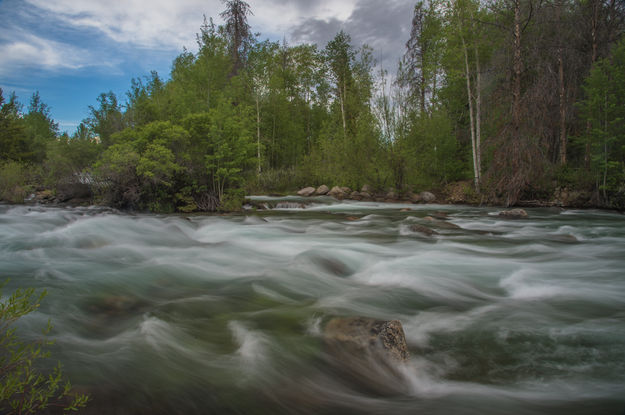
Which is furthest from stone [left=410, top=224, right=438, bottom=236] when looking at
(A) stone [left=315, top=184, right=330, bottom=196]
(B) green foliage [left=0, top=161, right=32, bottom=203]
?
(B) green foliage [left=0, top=161, right=32, bottom=203]

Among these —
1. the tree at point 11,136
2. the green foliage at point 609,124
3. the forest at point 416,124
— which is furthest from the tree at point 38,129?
the green foliage at point 609,124

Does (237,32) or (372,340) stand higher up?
(237,32)

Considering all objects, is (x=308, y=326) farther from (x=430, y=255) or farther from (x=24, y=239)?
(x=24, y=239)

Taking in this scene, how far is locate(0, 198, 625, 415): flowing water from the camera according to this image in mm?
2223

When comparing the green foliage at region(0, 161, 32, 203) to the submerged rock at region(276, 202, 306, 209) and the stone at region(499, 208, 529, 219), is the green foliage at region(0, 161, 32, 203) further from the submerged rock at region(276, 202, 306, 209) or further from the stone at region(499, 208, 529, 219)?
the stone at region(499, 208, 529, 219)

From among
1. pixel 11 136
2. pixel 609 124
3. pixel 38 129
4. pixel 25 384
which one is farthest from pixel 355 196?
pixel 38 129

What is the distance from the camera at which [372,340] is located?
8.27 ft

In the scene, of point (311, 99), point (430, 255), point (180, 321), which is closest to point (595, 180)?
→ point (430, 255)

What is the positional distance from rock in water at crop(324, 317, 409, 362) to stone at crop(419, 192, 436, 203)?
54.0ft

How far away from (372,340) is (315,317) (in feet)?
3.39

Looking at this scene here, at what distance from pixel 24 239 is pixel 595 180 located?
17.8 meters

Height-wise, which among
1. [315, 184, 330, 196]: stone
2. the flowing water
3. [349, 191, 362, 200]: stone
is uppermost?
[315, 184, 330, 196]: stone

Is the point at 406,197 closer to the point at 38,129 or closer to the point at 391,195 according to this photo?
the point at 391,195

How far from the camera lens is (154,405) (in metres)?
2.03
